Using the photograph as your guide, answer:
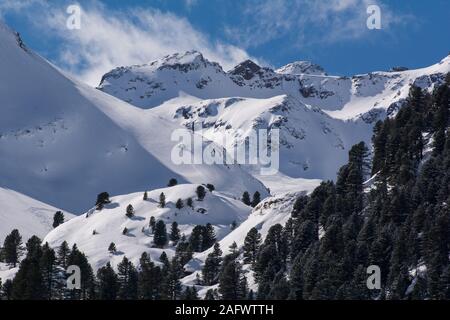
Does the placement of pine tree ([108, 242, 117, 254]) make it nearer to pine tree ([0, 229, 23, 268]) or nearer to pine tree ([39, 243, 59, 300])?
pine tree ([0, 229, 23, 268])

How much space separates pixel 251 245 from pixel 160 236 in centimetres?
3679

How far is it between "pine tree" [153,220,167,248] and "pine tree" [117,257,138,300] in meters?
35.9

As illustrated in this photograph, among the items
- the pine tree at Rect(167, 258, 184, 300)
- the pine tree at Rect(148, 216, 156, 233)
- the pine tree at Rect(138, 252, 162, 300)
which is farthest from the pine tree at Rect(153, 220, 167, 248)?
the pine tree at Rect(167, 258, 184, 300)

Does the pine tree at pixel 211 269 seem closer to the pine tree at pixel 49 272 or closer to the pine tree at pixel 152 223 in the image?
the pine tree at pixel 49 272

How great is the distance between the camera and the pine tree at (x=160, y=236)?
7219 inches

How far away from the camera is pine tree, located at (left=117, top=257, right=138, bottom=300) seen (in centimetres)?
13512

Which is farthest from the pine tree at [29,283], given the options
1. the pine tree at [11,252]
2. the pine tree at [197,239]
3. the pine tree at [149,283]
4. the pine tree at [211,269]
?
the pine tree at [197,239]

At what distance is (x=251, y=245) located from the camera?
152250mm

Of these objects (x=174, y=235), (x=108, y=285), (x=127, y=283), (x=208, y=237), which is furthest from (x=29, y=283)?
(x=174, y=235)
